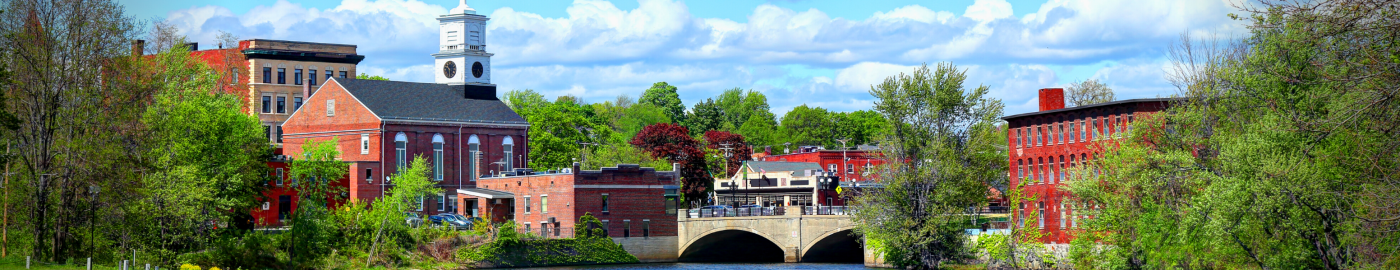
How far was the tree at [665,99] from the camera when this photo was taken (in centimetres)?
15288

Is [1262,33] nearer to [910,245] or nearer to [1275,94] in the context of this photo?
[1275,94]

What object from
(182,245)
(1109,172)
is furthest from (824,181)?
(182,245)

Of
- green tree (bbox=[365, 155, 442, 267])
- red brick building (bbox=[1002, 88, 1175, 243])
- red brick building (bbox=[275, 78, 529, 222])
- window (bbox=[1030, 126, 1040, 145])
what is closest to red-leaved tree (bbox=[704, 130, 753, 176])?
red brick building (bbox=[275, 78, 529, 222])

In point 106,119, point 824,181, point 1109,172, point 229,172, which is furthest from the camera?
point 824,181

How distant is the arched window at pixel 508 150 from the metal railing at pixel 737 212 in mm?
17271

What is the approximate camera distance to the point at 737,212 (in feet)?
258

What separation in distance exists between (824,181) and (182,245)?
147 ft

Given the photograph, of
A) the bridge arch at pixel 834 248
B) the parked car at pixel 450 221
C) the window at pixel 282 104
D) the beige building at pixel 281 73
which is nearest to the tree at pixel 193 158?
the parked car at pixel 450 221

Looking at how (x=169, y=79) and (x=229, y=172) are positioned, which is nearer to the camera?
(x=229, y=172)

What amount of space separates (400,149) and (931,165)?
1495 inches

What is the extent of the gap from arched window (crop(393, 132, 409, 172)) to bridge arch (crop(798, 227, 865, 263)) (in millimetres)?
25512

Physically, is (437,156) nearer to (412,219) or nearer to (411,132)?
(411,132)

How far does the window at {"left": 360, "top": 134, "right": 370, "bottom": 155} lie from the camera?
283ft

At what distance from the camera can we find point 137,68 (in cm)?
5116
